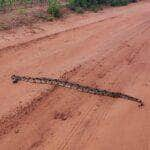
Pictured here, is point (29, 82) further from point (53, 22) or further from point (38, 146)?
point (53, 22)

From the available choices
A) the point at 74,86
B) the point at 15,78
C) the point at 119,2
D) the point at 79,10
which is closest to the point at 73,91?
the point at 74,86

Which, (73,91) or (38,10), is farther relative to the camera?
(38,10)

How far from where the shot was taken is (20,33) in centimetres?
1132

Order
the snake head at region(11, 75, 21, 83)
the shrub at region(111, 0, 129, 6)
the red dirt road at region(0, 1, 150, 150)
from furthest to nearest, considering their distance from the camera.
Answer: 1. the shrub at region(111, 0, 129, 6)
2. the snake head at region(11, 75, 21, 83)
3. the red dirt road at region(0, 1, 150, 150)

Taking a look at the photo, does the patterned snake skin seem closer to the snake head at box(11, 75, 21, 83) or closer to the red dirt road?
the snake head at box(11, 75, 21, 83)

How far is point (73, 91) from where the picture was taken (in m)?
7.59

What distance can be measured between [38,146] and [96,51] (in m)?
5.15

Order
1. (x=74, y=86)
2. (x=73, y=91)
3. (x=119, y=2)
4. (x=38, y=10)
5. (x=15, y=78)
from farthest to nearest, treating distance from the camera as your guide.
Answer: (x=119, y=2)
(x=38, y=10)
(x=15, y=78)
(x=74, y=86)
(x=73, y=91)

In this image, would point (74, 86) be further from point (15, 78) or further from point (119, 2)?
point (119, 2)

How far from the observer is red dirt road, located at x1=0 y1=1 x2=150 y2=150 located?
5.88 m

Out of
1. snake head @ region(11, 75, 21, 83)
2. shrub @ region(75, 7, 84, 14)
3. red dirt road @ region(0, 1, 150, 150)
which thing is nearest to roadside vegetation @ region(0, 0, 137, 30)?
shrub @ region(75, 7, 84, 14)

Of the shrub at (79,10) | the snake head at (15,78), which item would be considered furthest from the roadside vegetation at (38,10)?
the snake head at (15,78)

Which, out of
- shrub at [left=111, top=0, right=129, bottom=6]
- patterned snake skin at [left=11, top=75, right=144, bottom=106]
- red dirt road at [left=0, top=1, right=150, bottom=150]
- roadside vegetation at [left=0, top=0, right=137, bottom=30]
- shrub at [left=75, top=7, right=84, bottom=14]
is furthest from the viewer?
shrub at [left=111, top=0, right=129, bottom=6]

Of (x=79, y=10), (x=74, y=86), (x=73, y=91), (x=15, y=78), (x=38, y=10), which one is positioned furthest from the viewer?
(x=79, y=10)
